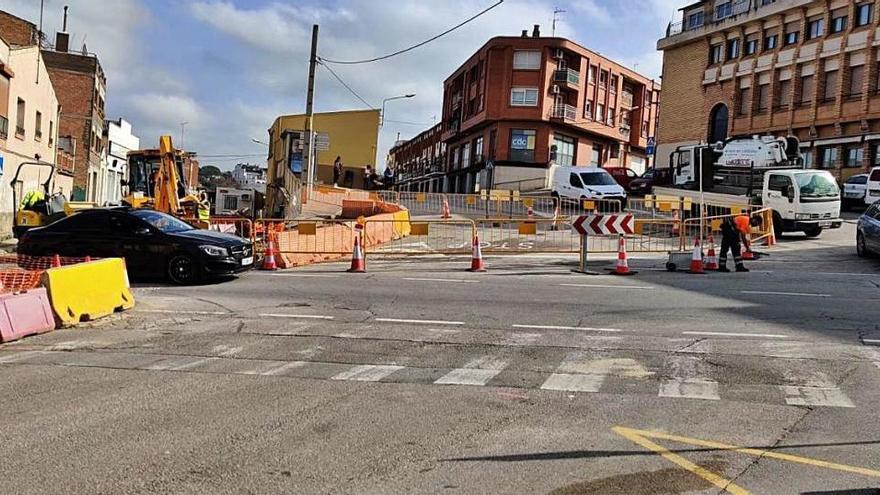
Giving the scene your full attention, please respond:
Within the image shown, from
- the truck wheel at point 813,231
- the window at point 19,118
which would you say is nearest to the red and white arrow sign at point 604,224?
the truck wheel at point 813,231

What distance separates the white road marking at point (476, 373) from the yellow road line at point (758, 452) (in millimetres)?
1668

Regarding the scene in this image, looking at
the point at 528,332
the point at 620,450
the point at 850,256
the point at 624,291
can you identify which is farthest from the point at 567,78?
the point at 620,450

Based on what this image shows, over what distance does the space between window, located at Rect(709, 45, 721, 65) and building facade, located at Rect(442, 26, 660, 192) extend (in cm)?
967

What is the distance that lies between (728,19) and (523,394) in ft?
171

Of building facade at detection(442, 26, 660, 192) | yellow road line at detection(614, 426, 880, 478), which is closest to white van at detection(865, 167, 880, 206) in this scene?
building facade at detection(442, 26, 660, 192)

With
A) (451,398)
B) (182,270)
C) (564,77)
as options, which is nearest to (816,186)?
(182,270)

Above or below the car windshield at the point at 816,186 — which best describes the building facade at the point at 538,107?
above

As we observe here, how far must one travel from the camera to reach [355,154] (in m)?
60.7

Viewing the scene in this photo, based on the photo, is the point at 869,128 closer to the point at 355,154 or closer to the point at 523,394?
the point at 355,154

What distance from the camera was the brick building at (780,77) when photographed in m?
42.6

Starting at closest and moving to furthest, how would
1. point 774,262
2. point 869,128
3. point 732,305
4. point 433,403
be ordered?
1. point 433,403
2. point 732,305
3. point 774,262
4. point 869,128

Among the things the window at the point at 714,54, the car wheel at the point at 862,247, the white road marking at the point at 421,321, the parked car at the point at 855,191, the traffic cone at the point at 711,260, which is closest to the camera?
the white road marking at the point at 421,321

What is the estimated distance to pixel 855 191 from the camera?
35156 millimetres

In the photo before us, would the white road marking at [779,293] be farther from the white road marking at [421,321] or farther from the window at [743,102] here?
the window at [743,102]
